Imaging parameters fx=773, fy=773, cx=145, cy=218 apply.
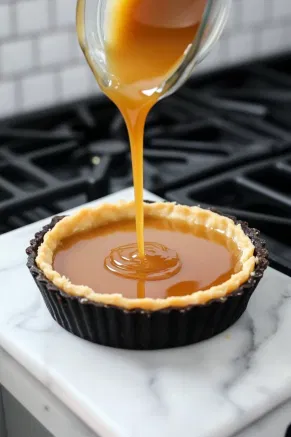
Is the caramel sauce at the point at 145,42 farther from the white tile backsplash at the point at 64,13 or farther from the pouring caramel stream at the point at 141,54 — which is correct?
the white tile backsplash at the point at 64,13

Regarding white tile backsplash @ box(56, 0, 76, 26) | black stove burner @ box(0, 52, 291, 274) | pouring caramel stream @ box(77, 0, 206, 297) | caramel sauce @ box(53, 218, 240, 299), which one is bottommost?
black stove burner @ box(0, 52, 291, 274)

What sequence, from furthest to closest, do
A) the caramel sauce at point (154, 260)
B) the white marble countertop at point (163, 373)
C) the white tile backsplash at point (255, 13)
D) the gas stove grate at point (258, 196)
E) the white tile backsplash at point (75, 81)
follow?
1. the white tile backsplash at point (255, 13)
2. the white tile backsplash at point (75, 81)
3. the gas stove grate at point (258, 196)
4. the caramel sauce at point (154, 260)
5. the white marble countertop at point (163, 373)

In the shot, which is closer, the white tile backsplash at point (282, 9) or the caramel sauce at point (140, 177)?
the caramel sauce at point (140, 177)

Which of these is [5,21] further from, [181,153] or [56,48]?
[181,153]

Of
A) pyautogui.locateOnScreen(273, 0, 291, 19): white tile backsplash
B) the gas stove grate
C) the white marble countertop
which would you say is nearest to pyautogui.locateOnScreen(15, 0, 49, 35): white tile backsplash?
the gas stove grate

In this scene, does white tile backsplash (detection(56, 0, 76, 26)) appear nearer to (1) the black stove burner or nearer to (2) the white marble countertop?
(1) the black stove burner

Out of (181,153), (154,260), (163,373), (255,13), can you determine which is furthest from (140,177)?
(255,13)

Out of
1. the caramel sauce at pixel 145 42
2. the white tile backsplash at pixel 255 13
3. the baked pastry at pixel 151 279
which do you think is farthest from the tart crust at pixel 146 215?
the white tile backsplash at pixel 255 13

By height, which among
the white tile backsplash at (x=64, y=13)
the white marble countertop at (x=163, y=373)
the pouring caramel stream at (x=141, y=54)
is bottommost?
the white marble countertop at (x=163, y=373)
